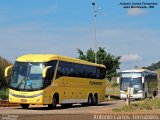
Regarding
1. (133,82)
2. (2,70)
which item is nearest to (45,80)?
(2,70)

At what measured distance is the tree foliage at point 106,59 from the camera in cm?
6369

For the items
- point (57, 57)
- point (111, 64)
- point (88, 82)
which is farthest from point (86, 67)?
point (111, 64)

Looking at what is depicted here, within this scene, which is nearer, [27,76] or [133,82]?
[27,76]

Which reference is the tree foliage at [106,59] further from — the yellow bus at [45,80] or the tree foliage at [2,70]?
the yellow bus at [45,80]

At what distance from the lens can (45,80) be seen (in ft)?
97.1

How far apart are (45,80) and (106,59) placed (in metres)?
34.5

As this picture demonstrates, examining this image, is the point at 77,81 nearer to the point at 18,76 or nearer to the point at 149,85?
the point at 18,76

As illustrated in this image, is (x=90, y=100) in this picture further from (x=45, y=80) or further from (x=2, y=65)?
(x=2, y=65)

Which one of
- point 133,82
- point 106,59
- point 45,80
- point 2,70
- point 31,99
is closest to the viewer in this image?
point 31,99

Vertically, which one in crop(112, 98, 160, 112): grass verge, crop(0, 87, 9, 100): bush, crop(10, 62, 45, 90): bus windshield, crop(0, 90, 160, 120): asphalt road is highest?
crop(10, 62, 45, 90): bus windshield

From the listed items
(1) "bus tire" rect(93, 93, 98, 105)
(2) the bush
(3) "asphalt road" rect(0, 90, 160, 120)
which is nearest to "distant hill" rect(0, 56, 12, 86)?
(2) the bush

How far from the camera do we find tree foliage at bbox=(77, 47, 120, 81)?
6369cm

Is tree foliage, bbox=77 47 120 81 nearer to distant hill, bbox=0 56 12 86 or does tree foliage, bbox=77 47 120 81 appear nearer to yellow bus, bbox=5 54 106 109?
distant hill, bbox=0 56 12 86

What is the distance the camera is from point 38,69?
97.8 feet
